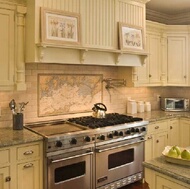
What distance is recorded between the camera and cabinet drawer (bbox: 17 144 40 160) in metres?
2.56

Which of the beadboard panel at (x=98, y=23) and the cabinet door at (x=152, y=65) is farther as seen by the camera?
the cabinet door at (x=152, y=65)

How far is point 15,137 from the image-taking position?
262 cm

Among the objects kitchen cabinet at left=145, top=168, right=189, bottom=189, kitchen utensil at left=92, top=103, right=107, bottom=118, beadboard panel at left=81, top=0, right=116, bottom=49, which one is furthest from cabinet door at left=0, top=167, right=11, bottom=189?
beadboard panel at left=81, top=0, right=116, bottom=49

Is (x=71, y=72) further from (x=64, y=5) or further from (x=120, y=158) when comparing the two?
(x=120, y=158)

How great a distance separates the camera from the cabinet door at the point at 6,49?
2.80m

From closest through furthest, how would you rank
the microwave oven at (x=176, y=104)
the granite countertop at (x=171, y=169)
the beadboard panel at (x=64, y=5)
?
1. the granite countertop at (x=171, y=169)
2. the beadboard panel at (x=64, y=5)
3. the microwave oven at (x=176, y=104)

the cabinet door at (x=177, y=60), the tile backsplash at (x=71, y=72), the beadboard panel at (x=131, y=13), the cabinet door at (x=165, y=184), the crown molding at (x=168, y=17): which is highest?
the crown molding at (x=168, y=17)

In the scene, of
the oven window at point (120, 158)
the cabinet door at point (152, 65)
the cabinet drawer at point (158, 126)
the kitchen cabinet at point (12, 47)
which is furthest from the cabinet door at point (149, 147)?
the kitchen cabinet at point (12, 47)

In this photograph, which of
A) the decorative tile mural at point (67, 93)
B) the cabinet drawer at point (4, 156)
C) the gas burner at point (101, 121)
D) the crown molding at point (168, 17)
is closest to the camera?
the cabinet drawer at point (4, 156)

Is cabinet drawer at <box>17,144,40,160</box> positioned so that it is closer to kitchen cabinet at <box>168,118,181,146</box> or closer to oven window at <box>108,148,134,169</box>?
oven window at <box>108,148,134,169</box>

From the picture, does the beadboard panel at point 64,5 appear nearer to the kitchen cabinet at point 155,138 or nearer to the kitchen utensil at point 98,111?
the kitchen utensil at point 98,111

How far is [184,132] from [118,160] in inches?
61.2

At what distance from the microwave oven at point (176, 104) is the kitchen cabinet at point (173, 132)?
46 centimetres

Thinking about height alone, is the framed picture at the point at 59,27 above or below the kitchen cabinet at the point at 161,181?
above
